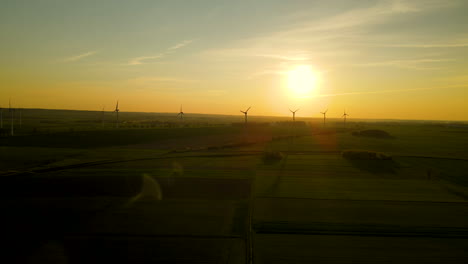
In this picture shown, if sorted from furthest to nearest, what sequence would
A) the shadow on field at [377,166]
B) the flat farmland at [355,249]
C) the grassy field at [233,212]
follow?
1. the shadow on field at [377,166]
2. the grassy field at [233,212]
3. the flat farmland at [355,249]

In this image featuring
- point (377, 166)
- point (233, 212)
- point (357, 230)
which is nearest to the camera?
point (357, 230)

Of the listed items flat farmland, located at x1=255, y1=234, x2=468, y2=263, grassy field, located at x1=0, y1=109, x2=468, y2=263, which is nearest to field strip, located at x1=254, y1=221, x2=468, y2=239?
grassy field, located at x1=0, y1=109, x2=468, y2=263

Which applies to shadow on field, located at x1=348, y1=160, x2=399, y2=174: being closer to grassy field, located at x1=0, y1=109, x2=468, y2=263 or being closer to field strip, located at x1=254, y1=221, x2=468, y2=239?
grassy field, located at x1=0, y1=109, x2=468, y2=263

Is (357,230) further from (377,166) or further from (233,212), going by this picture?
(377,166)

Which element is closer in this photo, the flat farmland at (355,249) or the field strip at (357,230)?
the flat farmland at (355,249)

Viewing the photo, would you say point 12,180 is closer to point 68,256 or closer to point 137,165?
point 137,165

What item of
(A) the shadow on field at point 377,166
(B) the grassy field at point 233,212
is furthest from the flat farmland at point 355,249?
(A) the shadow on field at point 377,166

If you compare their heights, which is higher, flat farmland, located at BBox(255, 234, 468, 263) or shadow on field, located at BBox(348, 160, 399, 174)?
shadow on field, located at BBox(348, 160, 399, 174)

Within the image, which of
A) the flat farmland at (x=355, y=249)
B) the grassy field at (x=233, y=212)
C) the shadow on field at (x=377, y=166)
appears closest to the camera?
the flat farmland at (x=355, y=249)

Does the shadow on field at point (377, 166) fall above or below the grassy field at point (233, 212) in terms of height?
above

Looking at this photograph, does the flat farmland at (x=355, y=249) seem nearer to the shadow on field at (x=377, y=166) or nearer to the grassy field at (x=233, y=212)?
the grassy field at (x=233, y=212)

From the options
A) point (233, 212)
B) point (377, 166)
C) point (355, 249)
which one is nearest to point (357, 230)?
point (355, 249)
